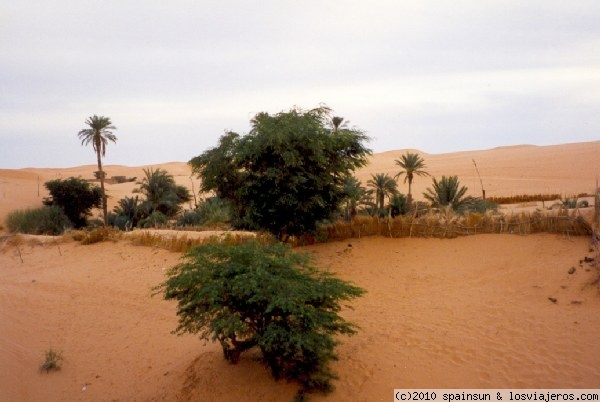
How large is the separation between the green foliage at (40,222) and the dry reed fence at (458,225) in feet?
68.5

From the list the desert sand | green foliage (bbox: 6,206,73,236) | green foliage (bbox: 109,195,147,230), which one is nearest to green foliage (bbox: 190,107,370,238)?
the desert sand

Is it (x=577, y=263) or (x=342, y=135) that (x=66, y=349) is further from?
(x=577, y=263)

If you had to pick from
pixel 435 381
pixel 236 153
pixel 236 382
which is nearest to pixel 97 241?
pixel 236 153

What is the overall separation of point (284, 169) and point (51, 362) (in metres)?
6.86

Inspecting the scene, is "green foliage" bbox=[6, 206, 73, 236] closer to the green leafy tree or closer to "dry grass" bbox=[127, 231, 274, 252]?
the green leafy tree

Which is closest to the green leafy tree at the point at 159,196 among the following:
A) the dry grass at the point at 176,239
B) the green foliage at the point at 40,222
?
the green foliage at the point at 40,222

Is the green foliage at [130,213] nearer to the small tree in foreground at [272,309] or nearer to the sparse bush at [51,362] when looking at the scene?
the sparse bush at [51,362]

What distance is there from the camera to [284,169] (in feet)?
41.7

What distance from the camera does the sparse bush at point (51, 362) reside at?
8371 millimetres

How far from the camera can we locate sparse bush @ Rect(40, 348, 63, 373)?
8371mm

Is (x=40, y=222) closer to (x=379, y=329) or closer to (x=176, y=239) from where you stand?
(x=176, y=239)

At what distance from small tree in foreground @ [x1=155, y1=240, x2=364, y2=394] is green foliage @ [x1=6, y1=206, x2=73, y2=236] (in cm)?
2524

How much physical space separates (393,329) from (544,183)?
43.4 m

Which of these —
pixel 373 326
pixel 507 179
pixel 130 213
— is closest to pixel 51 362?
pixel 373 326
